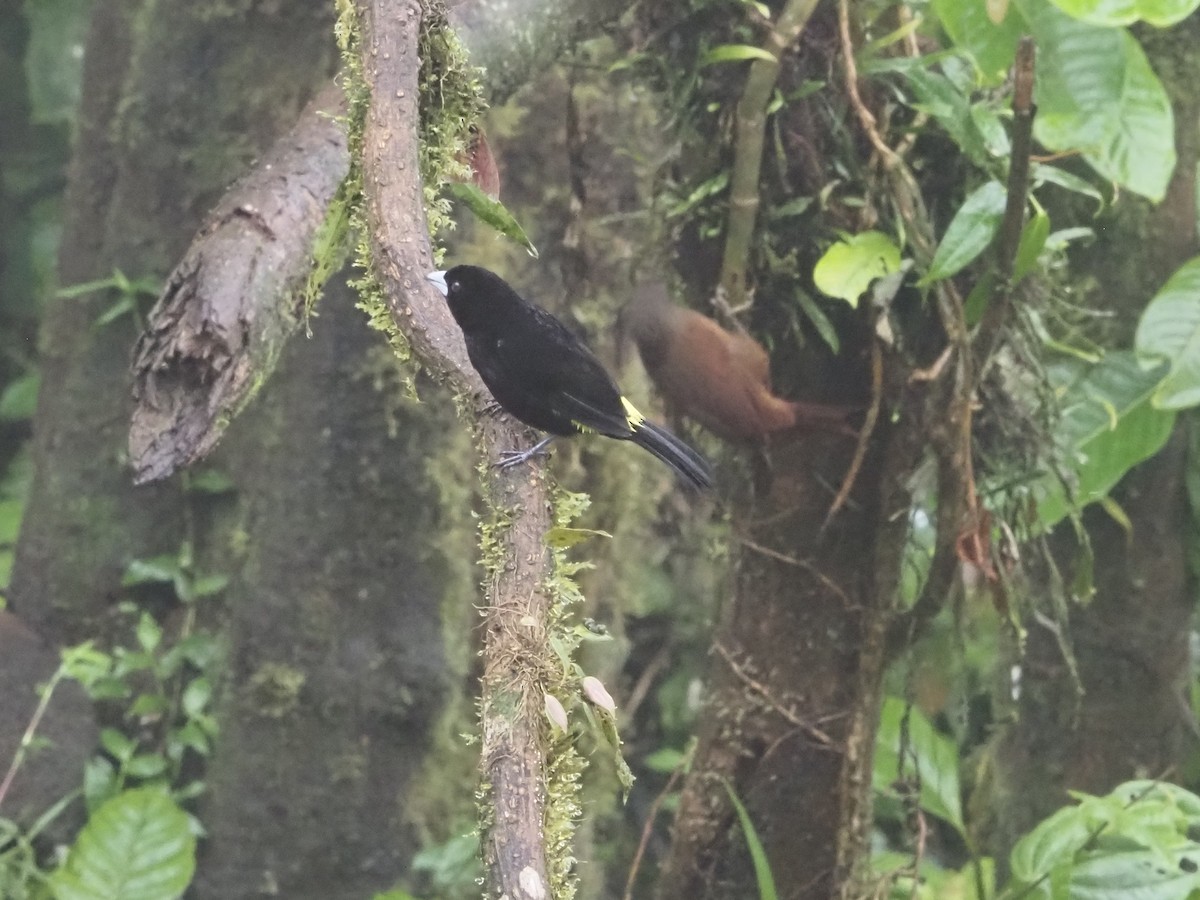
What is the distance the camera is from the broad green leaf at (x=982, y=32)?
148cm

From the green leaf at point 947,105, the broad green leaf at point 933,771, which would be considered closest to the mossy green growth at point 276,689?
the broad green leaf at point 933,771

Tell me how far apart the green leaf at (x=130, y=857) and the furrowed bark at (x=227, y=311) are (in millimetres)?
1033

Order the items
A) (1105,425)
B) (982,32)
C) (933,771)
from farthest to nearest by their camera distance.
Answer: (933,771) < (1105,425) < (982,32)

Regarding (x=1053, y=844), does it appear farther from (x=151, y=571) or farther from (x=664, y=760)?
(x=151, y=571)

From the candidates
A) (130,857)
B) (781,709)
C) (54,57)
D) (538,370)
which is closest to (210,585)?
(130,857)

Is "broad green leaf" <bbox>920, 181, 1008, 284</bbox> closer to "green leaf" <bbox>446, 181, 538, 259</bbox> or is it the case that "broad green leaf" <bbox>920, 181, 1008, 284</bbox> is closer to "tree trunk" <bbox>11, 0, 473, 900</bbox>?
"green leaf" <bbox>446, 181, 538, 259</bbox>

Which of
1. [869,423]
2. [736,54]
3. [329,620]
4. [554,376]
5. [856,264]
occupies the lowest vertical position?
[329,620]

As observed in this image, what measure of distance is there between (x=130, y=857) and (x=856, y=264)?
142 centimetres

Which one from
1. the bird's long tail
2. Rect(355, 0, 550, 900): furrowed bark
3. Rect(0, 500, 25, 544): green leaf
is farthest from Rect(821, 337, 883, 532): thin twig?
Rect(0, 500, 25, 544): green leaf

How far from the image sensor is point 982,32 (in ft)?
4.92

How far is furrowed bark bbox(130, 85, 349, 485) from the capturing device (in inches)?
46.0

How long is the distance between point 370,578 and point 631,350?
68 cm

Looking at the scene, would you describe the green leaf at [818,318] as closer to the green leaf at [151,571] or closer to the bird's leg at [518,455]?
the bird's leg at [518,455]

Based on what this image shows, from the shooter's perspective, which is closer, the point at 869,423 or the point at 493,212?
the point at 493,212
